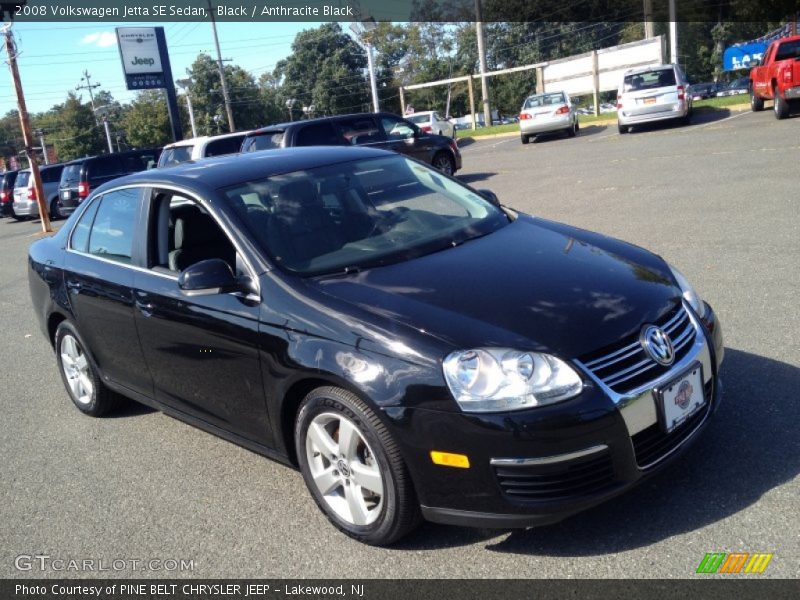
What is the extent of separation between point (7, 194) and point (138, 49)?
15.9 metres

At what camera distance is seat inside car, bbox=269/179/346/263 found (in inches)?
155

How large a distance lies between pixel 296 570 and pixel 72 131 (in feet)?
329

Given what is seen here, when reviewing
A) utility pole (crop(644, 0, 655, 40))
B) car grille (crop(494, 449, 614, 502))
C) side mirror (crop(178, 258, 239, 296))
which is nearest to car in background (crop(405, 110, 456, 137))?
utility pole (crop(644, 0, 655, 40))

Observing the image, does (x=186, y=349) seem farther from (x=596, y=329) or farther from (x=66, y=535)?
(x=596, y=329)

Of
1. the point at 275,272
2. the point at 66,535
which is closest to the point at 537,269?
the point at 275,272

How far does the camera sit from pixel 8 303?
1062 cm

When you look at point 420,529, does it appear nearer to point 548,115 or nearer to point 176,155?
point 176,155

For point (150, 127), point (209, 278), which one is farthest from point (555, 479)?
point (150, 127)

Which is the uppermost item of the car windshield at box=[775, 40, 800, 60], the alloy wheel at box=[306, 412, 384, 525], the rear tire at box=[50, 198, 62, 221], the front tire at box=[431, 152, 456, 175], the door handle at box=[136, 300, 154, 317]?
the car windshield at box=[775, 40, 800, 60]

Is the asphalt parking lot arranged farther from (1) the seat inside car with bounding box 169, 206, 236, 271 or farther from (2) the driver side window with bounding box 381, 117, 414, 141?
(2) the driver side window with bounding box 381, 117, 414, 141

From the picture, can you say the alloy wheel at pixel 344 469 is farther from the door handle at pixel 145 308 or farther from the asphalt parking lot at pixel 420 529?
the door handle at pixel 145 308

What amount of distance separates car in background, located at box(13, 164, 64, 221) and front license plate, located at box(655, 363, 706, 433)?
84.9 feet

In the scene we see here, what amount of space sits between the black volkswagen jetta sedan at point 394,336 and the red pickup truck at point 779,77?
56.0ft

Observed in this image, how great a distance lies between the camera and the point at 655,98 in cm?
2200
